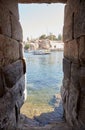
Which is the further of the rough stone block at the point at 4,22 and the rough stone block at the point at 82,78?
the rough stone block at the point at 82,78

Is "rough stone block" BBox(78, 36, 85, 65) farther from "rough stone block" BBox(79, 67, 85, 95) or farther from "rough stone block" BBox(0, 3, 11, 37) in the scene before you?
"rough stone block" BBox(0, 3, 11, 37)

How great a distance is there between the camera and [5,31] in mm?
2518

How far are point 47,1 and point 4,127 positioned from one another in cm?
273

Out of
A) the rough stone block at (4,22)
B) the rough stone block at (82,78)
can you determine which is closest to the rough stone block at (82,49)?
the rough stone block at (82,78)

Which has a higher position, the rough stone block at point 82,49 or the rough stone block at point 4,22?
the rough stone block at point 4,22

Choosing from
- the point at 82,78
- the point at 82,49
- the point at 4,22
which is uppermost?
the point at 4,22

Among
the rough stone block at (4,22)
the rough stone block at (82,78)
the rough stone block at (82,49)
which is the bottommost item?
the rough stone block at (82,78)

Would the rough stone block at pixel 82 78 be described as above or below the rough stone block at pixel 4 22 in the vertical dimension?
below

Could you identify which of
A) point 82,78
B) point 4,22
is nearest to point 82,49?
point 82,78

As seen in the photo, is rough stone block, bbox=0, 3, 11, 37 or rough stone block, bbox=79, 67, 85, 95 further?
rough stone block, bbox=79, 67, 85, 95

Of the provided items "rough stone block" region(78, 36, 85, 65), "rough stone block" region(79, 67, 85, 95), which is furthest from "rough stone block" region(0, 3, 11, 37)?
"rough stone block" region(79, 67, 85, 95)

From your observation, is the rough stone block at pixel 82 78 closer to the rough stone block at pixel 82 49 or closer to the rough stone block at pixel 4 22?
the rough stone block at pixel 82 49

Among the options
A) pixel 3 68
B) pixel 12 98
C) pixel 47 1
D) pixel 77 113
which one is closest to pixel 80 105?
pixel 77 113

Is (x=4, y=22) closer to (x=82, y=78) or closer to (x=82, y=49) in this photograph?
(x=82, y=49)
